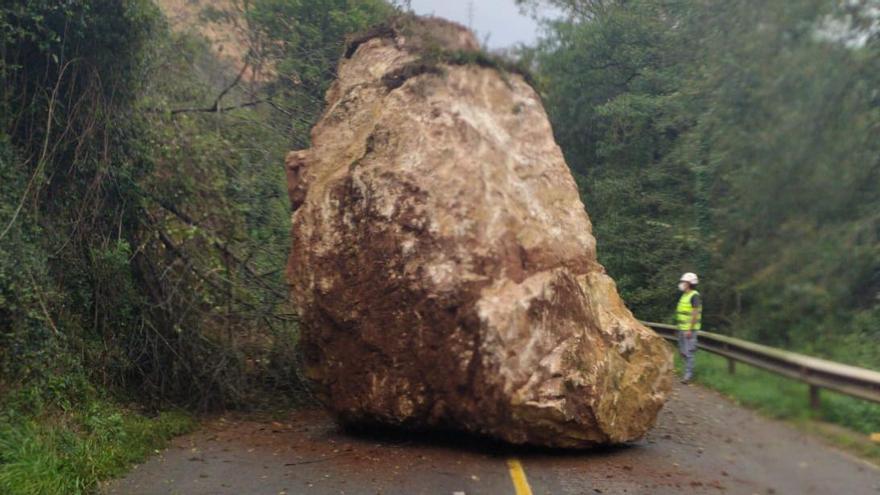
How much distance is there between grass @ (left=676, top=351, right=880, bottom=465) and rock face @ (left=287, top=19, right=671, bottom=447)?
1.51 m

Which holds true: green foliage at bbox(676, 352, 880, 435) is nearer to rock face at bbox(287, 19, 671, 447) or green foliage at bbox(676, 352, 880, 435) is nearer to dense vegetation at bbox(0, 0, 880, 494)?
dense vegetation at bbox(0, 0, 880, 494)

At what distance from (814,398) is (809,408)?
0.26ft

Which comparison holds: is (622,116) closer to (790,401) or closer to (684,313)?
(684,313)

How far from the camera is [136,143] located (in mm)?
12055

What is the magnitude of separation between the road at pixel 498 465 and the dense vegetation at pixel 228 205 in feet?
1.49

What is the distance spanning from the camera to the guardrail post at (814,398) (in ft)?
17.4

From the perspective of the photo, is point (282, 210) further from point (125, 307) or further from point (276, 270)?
point (125, 307)

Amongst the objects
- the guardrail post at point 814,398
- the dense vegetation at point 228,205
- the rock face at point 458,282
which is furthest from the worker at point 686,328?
the guardrail post at point 814,398

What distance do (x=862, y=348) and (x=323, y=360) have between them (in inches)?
220

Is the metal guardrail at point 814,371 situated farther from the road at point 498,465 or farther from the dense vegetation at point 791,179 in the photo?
the road at point 498,465

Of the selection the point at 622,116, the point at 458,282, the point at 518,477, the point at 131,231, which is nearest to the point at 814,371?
the point at 518,477

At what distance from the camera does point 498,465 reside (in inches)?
337

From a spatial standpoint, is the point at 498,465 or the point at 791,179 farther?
the point at 498,465

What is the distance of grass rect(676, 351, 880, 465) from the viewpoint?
5336mm
